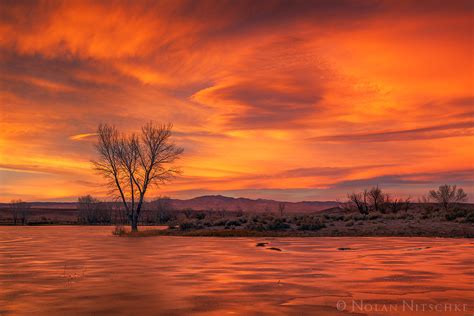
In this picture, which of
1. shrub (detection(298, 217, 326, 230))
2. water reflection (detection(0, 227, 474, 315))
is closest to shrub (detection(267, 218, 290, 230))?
shrub (detection(298, 217, 326, 230))

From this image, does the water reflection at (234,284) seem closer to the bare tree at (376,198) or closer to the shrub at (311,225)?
the shrub at (311,225)

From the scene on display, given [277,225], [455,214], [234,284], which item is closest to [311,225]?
[277,225]

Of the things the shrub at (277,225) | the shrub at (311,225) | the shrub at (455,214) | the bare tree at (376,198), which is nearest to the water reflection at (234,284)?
the shrub at (311,225)

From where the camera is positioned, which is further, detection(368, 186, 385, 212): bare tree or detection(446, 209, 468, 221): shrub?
detection(368, 186, 385, 212): bare tree

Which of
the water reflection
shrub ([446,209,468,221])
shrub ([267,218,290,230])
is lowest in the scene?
the water reflection

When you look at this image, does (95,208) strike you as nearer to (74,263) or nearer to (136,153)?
(136,153)

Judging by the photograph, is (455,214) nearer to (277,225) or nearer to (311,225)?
(311,225)

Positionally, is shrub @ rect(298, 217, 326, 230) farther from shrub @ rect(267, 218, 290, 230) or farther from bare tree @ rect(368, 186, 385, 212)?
bare tree @ rect(368, 186, 385, 212)

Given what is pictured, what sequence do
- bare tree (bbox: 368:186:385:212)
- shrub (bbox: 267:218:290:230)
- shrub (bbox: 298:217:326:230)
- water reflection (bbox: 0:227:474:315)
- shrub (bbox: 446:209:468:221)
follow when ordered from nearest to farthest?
water reflection (bbox: 0:227:474:315) < shrub (bbox: 298:217:326:230) < shrub (bbox: 267:218:290:230) < shrub (bbox: 446:209:468:221) < bare tree (bbox: 368:186:385:212)

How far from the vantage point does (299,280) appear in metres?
12.8

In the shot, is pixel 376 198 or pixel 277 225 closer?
pixel 277 225

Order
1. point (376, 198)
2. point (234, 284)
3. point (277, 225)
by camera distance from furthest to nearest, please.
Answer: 1. point (376, 198)
2. point (277, 225)
3. point (234, 284)

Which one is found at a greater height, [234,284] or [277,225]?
[277,225]

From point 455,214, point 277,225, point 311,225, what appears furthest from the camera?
point 455,214
